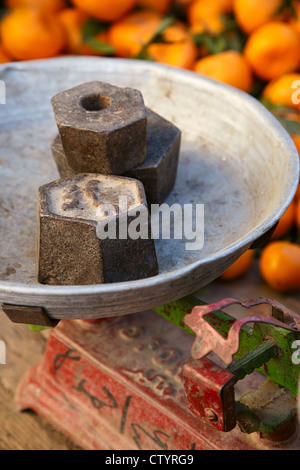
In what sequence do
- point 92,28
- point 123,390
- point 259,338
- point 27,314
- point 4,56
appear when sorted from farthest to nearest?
point 92,28, point 4,56, point 123,390, point 259,338, point 27,314

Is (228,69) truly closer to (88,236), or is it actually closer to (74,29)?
(74,29)

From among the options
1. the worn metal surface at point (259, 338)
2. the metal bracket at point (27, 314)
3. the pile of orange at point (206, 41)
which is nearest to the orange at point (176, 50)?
the pile of orange at point (206, 41)

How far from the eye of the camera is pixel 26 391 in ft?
6.05

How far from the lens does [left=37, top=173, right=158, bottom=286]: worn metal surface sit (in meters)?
1.10

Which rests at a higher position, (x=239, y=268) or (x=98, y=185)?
(x=98, y=185)

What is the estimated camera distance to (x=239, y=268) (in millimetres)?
2363

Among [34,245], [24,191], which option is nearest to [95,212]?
[34,245]

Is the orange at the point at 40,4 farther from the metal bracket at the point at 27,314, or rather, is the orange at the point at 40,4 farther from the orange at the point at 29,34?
the metal bracket at the point at 27,314

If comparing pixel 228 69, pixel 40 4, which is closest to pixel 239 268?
pixel 228 69

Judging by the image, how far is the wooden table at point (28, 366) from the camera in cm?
186

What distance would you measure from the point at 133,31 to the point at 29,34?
43 cm

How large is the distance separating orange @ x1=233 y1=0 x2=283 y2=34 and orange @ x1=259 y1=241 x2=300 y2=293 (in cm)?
87

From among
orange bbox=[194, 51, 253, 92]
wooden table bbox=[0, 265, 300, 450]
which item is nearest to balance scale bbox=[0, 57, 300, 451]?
wooden table bbox=[0, 265, 300, 450]

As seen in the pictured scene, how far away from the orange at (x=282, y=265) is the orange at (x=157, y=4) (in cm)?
109
